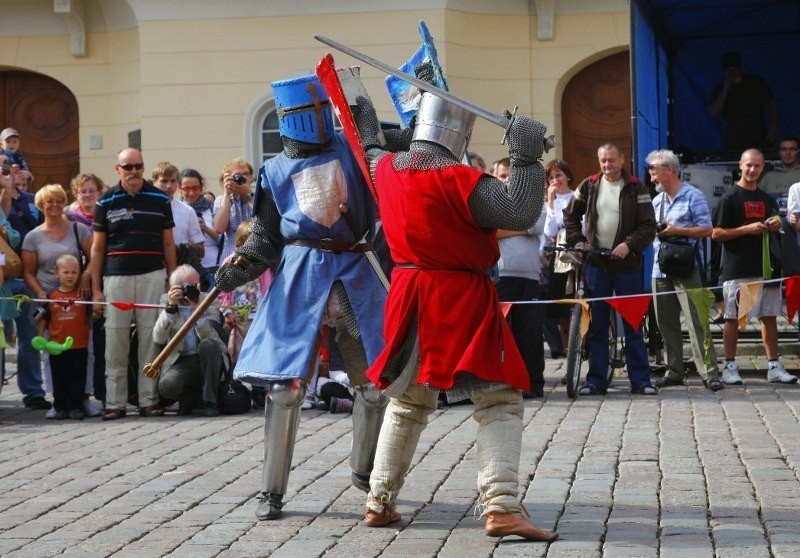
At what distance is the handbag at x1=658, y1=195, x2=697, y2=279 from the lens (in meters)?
10.2

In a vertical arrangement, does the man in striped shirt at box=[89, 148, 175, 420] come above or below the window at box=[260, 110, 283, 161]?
below

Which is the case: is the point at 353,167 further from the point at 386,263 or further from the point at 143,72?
the point at 143,72

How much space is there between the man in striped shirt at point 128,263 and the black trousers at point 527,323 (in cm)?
232

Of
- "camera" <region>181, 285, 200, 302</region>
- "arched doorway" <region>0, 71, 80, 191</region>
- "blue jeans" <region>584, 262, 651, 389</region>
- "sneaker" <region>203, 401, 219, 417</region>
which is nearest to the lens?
"camera" <region>181, 285, 200, 302</region>

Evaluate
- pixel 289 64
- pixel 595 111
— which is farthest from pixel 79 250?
pixel 595 111

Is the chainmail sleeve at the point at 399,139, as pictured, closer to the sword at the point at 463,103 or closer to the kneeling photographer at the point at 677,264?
the sword at the point at 463,103

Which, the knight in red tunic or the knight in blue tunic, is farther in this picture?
the knight in blue tunic

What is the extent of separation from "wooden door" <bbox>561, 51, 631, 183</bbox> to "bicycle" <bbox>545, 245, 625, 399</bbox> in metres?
7.53

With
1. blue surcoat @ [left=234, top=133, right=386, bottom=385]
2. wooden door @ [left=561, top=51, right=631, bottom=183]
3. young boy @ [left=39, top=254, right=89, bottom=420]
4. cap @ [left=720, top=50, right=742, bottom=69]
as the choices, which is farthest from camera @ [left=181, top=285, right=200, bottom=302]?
wooden door @ [left=561, top=51, right=631, bottom=183]

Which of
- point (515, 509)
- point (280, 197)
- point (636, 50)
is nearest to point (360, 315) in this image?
point (280, 197)

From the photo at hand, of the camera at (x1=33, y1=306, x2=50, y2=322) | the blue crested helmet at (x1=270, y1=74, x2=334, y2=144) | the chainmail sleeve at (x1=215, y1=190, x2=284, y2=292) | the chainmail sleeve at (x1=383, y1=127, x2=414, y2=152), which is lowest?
the camera at (x1=33, y1=306, x2=50, y2=322)

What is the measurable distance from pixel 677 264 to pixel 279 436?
16.9 ft

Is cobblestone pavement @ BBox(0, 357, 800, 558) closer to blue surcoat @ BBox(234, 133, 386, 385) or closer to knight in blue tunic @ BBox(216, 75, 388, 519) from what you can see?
knight in blue tunic @ BBox(216, 75, 388, 519)

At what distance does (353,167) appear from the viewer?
5.96m
